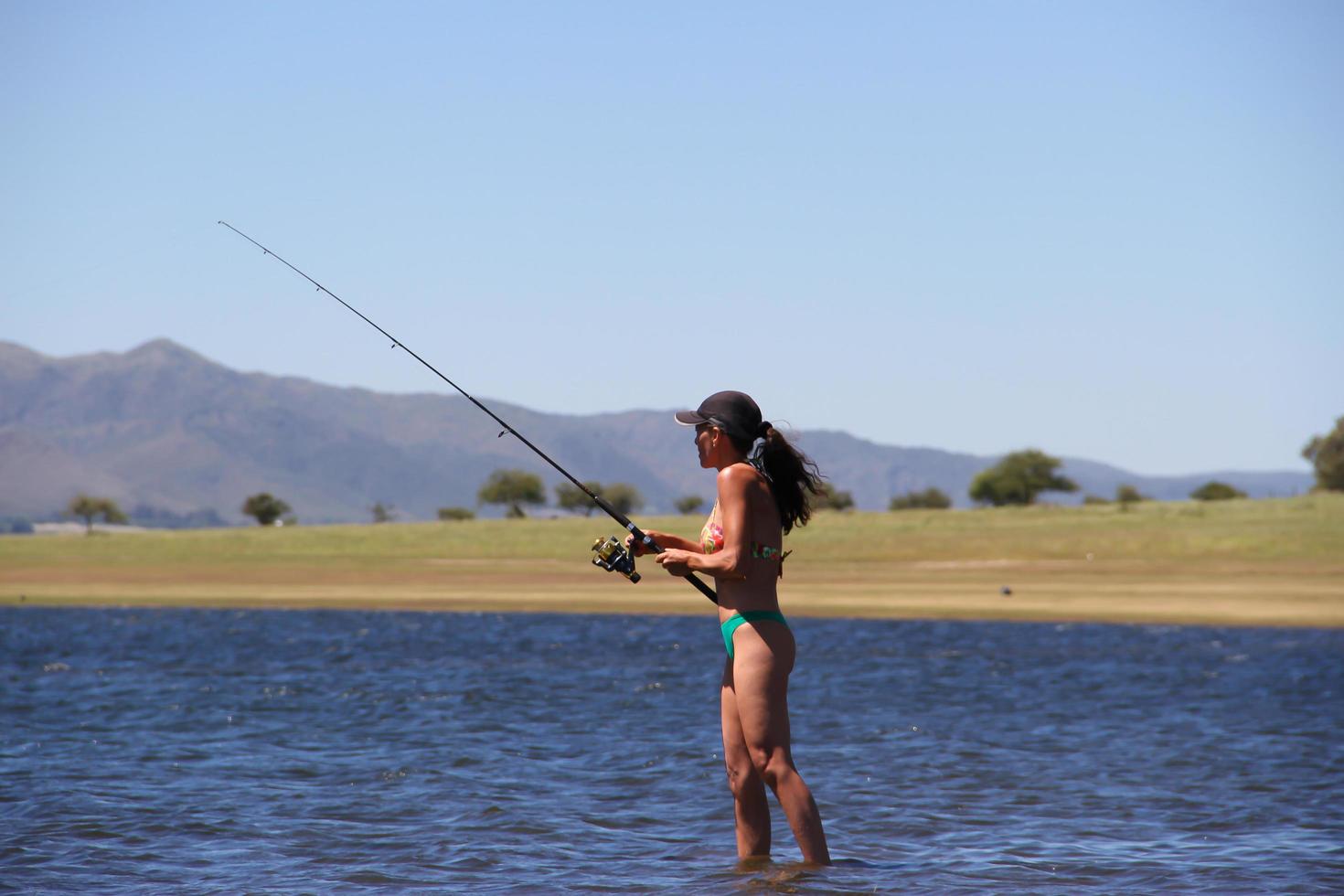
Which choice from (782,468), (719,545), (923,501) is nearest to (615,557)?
(719,545)

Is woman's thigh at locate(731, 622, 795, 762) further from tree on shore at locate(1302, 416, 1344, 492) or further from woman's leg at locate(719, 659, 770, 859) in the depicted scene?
tree on shore at locate(1302, 416, 1344, 492)

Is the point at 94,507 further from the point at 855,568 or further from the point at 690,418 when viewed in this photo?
the point at 690,418

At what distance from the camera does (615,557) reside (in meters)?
7.39

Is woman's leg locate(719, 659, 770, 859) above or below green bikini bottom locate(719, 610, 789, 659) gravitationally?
below

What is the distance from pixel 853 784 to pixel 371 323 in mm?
4760

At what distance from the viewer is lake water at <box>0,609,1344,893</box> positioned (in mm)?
8023

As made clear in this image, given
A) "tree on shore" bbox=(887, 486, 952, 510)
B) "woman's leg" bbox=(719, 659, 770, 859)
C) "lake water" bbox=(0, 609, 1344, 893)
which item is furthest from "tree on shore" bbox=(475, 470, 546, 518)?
"woman's leg" bbox=(719, 659, 770, 859)

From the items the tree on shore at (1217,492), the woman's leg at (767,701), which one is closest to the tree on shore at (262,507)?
the tree on shore at (1217,492)

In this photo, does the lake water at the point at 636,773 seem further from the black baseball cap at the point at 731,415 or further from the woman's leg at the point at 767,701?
the black baseball cap at the point at 731,415

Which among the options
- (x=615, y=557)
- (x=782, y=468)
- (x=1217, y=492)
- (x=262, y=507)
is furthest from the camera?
(x=262, y=507)

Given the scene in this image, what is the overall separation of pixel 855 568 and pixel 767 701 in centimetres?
3396

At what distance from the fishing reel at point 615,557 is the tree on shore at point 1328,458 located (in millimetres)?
72936

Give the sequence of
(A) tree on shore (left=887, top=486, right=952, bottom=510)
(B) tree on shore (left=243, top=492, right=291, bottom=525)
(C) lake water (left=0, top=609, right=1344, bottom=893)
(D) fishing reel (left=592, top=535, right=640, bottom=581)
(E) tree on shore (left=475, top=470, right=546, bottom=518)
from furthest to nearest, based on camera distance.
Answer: (E) tree on shore (left=475, top=470, right=546, bottom=518), (B) tree on shore (left=243, top=492, right=291, bottom=525), (A) tree on shore (left=887, top=486, right=952, bottom=510), (C) lake water (left=0, top=609, right=1344, bottom=893), (D) fishing reel (left=592, top=535, right=640, bottom=581)

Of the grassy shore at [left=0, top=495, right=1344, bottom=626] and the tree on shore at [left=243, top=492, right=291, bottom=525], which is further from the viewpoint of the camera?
the tree on shore at [left=243, top=492, right=291, bottom=525]
